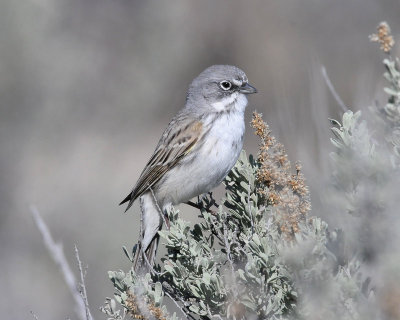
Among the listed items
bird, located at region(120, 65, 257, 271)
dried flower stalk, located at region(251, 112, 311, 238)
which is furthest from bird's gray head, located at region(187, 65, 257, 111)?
dried flower stalk, located at region(251, 112, 311, 238)

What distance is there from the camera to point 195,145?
6.30 meters

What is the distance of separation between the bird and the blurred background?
417cm

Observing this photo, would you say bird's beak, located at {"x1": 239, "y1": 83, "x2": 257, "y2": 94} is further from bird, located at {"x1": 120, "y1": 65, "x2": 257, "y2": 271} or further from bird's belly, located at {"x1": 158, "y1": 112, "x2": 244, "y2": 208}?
bird's belly, located at {"x1": 158, "y1": 112, "x2": 244, "y2": 208}

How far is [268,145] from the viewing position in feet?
13.8

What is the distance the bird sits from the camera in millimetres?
6117

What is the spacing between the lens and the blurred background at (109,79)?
1174cm

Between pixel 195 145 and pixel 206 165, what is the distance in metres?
0.28

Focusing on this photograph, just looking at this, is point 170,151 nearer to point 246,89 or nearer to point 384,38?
point 246,89

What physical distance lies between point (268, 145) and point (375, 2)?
9041 millimetres

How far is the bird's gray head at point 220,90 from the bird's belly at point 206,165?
10.1 inches

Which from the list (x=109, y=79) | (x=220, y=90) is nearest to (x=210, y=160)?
(x=220, y=90)

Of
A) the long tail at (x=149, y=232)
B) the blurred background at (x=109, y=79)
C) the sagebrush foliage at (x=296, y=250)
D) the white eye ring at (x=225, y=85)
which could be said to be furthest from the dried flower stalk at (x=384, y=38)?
the blurred background at (x=109, y=79)

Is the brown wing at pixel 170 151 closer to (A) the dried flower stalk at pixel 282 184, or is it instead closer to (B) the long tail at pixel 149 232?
(B) the long tail at pixel 149 232

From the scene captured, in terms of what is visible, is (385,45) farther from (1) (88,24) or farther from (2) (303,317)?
(1) (88,24)
